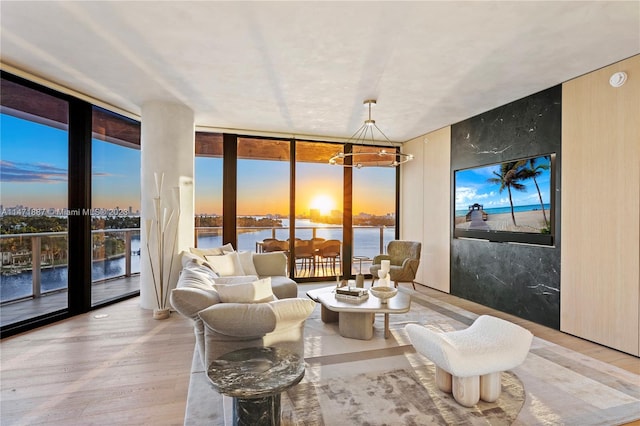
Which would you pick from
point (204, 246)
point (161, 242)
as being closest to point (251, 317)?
point (161, 242)

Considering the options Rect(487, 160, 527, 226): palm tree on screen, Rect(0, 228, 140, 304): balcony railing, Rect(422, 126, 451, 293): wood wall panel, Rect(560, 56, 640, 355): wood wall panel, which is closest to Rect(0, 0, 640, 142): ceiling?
Rect(560, 56, 640, 355): wood wall panel

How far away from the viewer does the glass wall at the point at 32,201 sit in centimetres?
377

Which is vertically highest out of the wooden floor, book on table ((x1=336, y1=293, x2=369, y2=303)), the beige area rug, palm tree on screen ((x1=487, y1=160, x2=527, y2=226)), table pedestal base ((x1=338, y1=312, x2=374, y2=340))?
palm tree on screen ((x1=487, y1=160, x2=527, y2=226))

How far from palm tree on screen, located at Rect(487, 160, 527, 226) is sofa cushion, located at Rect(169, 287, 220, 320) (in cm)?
416

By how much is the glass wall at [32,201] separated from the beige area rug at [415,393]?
266cm

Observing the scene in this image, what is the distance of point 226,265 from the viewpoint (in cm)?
436

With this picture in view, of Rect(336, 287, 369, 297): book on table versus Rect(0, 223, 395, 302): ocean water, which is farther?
Rect(0, 223, 395, 302): ocean water

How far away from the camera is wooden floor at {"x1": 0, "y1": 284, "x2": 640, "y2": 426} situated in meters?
2.28

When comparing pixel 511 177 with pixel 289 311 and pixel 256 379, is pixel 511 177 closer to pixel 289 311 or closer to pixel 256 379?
pixel 289 311

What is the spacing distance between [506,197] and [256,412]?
14.1 ft

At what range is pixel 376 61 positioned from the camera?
11.2 feet

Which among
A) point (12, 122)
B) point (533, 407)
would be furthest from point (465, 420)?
point (12, 122)

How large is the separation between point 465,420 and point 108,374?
9.25 feet

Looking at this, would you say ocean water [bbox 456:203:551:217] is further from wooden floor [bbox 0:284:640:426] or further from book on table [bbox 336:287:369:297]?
book on table [bbox 336:287:369:297]
